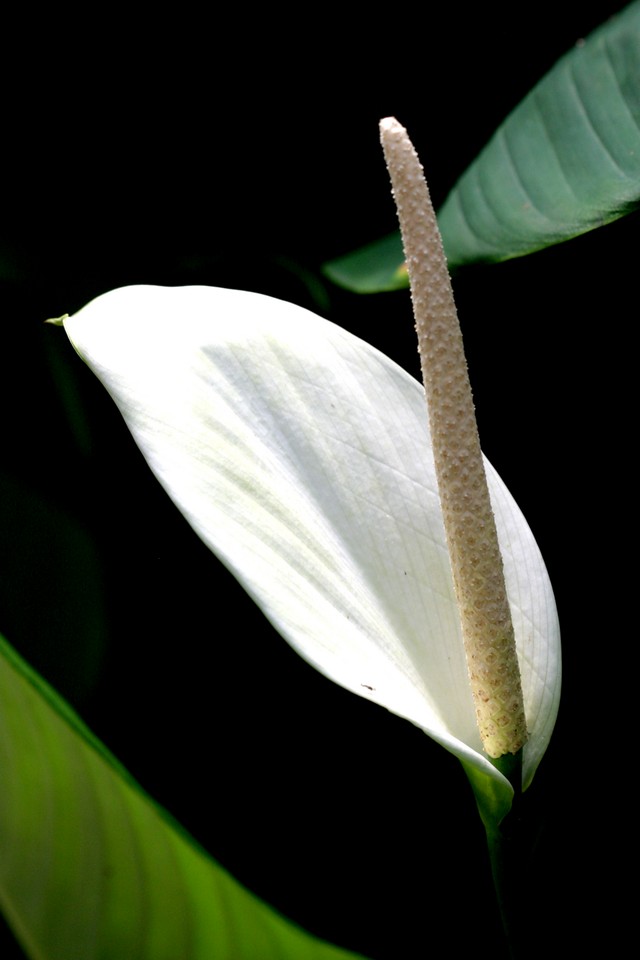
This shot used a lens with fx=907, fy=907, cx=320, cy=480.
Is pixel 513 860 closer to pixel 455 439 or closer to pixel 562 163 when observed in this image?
pixel 455 439

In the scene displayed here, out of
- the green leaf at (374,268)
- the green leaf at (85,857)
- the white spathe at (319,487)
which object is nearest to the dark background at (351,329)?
the green leaf at (374,268)

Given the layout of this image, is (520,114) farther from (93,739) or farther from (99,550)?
(93,739)

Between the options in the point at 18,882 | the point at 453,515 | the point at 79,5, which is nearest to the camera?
the point at 18,882

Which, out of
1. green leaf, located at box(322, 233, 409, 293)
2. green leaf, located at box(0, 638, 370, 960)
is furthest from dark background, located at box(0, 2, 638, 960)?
green leaf, located at box(0, 638, 370, 960)

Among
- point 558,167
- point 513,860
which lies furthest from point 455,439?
point 558,167

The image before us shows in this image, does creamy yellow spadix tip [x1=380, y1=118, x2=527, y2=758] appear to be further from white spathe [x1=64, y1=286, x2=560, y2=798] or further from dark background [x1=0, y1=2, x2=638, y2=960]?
dark background [x1=0, y1=2, x2=638, y2=960]

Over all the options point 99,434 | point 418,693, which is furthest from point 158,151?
point 418,693

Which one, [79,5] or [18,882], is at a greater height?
[79,5]
